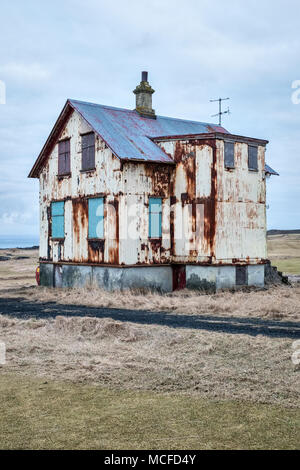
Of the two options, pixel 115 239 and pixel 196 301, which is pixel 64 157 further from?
pixel 196 301

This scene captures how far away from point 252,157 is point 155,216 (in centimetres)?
460

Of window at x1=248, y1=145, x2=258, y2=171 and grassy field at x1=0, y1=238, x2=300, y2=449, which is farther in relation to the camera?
window at x1=248, y1=145, x2=258, y2=171

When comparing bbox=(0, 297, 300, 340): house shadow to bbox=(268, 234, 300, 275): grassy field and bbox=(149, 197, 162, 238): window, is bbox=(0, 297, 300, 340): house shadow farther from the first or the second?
bbox=(268, 234, 300, 275): grassy field

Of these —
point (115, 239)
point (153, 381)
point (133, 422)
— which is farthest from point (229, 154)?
point (133, 422)

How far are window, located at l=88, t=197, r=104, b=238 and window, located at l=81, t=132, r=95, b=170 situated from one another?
149 cm

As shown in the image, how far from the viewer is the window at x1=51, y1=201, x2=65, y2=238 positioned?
78.6 ft

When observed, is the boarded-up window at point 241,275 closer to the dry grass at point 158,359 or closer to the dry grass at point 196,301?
the dry grass at point 196,301

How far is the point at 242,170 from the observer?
2100 centimetres

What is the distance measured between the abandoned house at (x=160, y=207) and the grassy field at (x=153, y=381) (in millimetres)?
5185

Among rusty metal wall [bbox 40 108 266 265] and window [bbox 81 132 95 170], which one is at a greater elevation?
window [bbox 81 132 95 170]

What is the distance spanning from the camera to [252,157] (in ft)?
70.3

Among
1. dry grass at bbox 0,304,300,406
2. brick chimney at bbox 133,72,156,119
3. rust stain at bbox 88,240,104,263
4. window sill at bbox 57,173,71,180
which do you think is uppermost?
brick chimney at bbox 133,72,156,119

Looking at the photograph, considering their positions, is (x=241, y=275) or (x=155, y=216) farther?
(x=155, y=216)

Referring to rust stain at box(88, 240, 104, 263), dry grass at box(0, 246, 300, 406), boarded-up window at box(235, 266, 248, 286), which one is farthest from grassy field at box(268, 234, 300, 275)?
dry grass at box(0, 246, 300, 406)
